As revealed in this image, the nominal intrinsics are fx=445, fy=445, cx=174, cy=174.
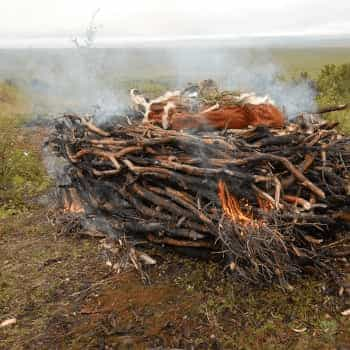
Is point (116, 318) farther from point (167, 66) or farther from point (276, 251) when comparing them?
point (167, 66)

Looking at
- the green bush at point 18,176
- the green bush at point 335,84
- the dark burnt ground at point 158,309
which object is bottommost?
the dark burnt ground at point 158,309

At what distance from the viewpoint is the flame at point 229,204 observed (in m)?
4.15

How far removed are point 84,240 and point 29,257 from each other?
2.07 ft

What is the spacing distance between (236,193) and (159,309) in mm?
1318

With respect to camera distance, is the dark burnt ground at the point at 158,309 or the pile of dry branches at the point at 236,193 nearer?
the dark burnt ground at the point at 158,309

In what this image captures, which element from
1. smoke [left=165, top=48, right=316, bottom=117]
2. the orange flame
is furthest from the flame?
smoke [left=165, top=48, right=316, bottom=117]

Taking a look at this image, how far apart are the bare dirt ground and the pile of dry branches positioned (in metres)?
0.24

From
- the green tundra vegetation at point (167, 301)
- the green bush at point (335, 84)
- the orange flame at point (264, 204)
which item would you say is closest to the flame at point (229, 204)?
the orange flame at point (264, 204)

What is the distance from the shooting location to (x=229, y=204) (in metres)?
4.27

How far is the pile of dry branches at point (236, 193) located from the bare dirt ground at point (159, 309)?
24 cm

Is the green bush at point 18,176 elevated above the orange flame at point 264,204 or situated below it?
below

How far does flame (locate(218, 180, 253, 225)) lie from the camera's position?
415cm

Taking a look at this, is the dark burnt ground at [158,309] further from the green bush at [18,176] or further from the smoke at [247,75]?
the smoke at [247,75]

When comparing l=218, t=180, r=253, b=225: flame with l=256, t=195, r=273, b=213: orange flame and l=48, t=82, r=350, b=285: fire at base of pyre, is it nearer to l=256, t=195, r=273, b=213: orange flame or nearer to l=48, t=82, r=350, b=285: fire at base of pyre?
l=48, t=82, r=350, b=285: fire at base of pyre
